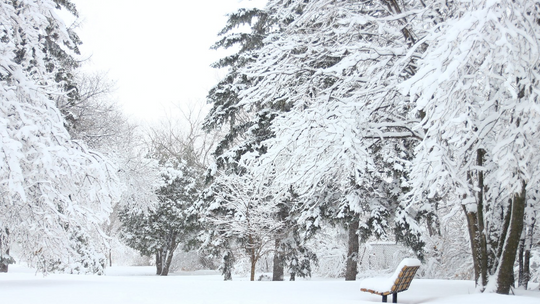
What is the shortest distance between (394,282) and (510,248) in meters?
1.84

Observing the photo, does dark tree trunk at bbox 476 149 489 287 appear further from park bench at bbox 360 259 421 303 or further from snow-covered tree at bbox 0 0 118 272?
snow-covered tree at bbox 0 0 118 272

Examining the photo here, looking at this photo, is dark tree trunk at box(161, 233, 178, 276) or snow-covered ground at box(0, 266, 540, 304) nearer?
snow-covered ground at box(0, 266, 540, 304)

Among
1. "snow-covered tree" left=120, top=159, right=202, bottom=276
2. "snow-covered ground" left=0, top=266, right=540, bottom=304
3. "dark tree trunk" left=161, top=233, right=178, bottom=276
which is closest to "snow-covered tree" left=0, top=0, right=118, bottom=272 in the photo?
"snow-covered ground" left=0, top=266, right=540, bottom=304

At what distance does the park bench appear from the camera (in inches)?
249

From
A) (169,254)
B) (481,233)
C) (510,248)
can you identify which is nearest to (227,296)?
(481,233)

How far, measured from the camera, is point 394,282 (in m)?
6.32

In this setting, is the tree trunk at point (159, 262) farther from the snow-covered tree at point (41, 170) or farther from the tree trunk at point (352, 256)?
the snow-covered tree at point (41, 170)

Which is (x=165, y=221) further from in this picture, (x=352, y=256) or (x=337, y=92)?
(x=337, y=92)

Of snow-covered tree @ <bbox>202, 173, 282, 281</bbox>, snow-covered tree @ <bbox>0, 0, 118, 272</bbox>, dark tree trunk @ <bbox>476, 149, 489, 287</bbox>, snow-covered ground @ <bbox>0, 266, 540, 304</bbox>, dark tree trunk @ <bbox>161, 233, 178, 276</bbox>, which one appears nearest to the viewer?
snow-covered ground @ <bbox>0, 266, 540, 304</bbox>

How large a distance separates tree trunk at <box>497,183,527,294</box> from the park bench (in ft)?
4.09

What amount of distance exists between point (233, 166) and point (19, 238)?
7600 mm

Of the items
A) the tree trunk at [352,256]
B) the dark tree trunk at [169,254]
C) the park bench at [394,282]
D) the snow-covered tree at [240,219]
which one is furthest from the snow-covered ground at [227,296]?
the dark tree trunk at [169,254]

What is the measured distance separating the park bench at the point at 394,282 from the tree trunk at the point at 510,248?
4.09 ft

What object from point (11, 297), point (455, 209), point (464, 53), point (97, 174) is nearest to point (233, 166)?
point (97, 174)
